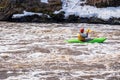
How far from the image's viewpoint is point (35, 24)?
18.4 m

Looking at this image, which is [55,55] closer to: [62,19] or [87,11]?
[62,19]

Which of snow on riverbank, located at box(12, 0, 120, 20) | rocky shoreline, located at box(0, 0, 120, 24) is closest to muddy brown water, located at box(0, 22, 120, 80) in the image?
rocky shoreline, located at box(0, 0, 120, 24)

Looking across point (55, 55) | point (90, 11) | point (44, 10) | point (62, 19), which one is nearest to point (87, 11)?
point (90, 11)

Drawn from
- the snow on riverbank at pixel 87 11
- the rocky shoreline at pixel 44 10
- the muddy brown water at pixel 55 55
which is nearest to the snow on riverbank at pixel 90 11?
the snow on riverbank at pixel 87 11

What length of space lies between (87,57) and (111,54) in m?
0.95

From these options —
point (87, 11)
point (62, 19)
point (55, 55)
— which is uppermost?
point (55, 55)

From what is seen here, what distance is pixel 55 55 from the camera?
11.0 m

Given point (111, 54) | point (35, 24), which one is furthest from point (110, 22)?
point (111, 54)

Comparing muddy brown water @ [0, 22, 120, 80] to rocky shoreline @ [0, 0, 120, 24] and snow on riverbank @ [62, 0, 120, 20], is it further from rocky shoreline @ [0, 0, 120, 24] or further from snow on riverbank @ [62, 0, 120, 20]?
snow on riverbank @ [62, 0, 120, 20]

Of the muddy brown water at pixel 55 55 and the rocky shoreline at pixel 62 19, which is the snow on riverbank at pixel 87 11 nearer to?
the rocky shoreline at pixel 62 19

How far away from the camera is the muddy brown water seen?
29.0 ft

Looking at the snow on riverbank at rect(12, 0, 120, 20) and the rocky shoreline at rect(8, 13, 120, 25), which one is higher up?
the snow on riverbank at rect(12, 0, 120, 20)

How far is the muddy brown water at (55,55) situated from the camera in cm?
885

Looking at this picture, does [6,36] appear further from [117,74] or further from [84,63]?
[117,74]
